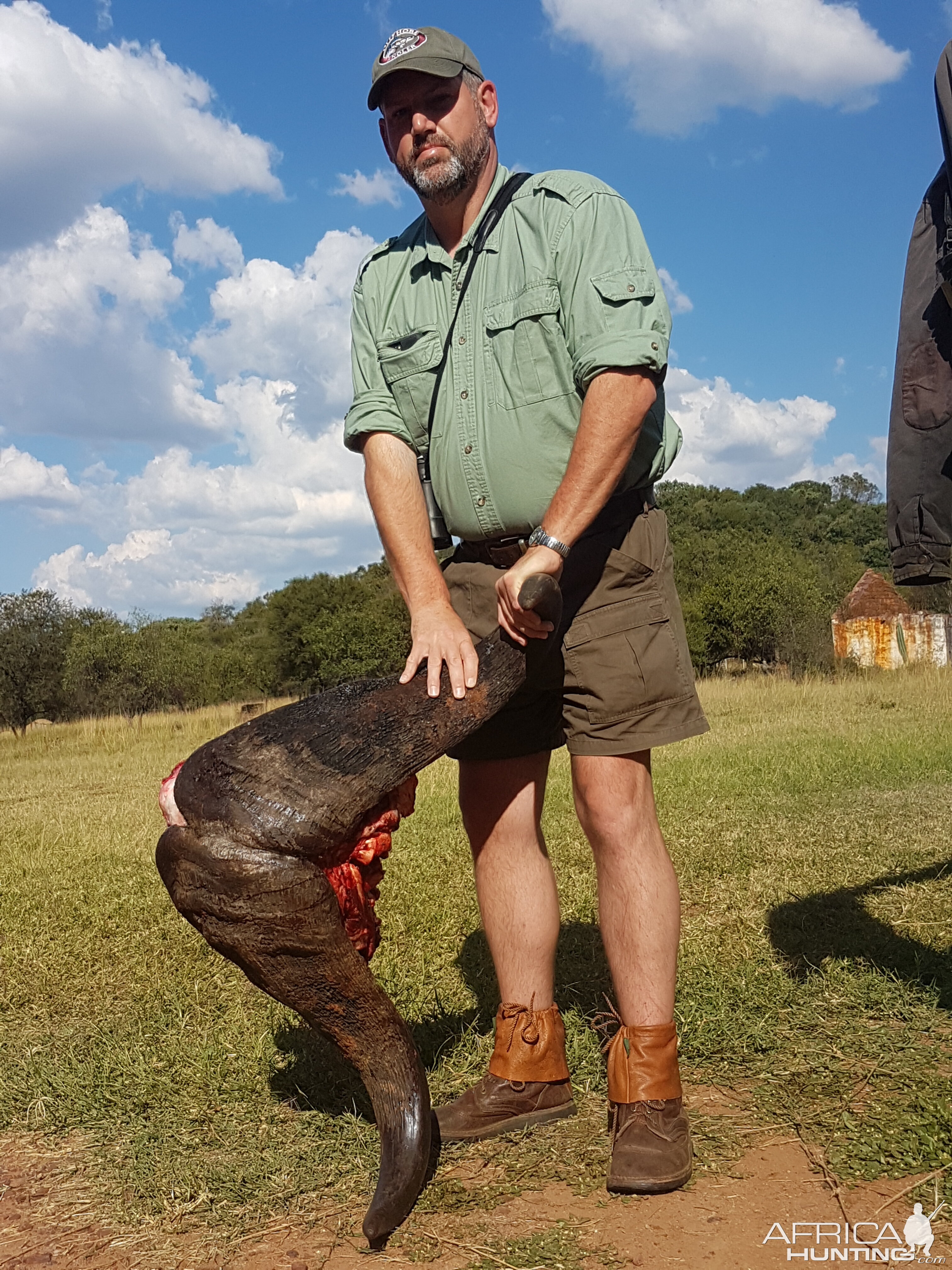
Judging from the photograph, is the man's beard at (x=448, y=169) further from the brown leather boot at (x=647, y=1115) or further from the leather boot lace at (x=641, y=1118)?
the leather boot lace at (x=641, y=1118)

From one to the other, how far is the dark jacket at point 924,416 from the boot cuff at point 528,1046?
5.38 ft

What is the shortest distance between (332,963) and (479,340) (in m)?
1.68

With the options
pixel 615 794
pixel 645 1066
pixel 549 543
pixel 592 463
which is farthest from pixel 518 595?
pixel 645 1066

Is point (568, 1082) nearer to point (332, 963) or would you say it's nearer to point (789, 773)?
point (332, 963)

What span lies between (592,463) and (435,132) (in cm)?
108

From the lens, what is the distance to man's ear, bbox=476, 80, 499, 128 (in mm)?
3047

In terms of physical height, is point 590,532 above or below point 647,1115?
above

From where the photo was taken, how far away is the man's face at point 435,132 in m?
2.91

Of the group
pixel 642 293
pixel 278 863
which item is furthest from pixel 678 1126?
pixel 642 293

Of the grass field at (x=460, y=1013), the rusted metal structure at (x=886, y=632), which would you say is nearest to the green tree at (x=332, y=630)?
the rusted metal structure at (x=886, y=632)

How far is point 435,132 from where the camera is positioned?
2939 mm


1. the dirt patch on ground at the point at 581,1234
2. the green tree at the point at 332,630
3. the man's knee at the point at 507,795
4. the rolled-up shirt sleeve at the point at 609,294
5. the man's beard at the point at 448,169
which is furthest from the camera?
the green tree at the point at 332,630

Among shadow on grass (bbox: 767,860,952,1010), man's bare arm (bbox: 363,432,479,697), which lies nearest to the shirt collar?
man's bare arm (bbox: 363,432,479,697)

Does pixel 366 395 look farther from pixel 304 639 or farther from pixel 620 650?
pixel 304 639
